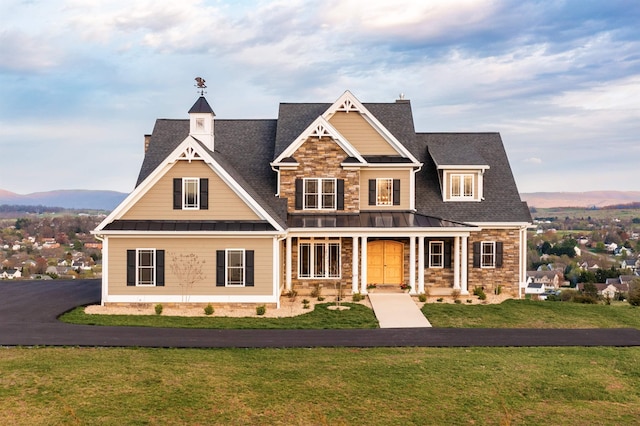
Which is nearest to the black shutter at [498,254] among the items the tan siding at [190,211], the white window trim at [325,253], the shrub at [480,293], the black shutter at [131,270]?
the shrub at [480,293]

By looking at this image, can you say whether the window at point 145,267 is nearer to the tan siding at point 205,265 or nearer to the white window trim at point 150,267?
the white window trim at point 150,267

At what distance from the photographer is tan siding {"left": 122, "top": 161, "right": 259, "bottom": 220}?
22.1m

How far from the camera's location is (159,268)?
21.7m

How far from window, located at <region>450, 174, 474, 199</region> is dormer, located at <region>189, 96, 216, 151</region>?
12.7m

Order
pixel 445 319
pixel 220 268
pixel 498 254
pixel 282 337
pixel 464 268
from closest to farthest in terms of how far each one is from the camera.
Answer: pixel 282 337 < pixel 445 319 < pixel 220 268 < pixel 464 268 < pixel 498 254

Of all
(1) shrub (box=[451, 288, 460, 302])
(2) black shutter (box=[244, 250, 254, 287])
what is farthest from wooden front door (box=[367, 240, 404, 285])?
(2) black shutter (box=[244, 250, 254, 287])

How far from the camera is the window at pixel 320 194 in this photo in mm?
25891

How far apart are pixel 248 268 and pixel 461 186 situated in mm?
12279

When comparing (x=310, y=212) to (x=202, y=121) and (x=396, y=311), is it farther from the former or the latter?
(x=396, y=311)

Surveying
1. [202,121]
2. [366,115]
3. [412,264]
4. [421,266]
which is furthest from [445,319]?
[202,121]

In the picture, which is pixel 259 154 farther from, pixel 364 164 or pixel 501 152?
pixel 501 152

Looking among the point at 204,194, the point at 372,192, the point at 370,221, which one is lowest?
the point at 370,221

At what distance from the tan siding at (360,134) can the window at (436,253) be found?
5082 millimetres

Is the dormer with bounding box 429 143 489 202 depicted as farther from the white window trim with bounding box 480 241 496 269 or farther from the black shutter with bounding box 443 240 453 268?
the black shutter with bounding box 443 240 453 268
